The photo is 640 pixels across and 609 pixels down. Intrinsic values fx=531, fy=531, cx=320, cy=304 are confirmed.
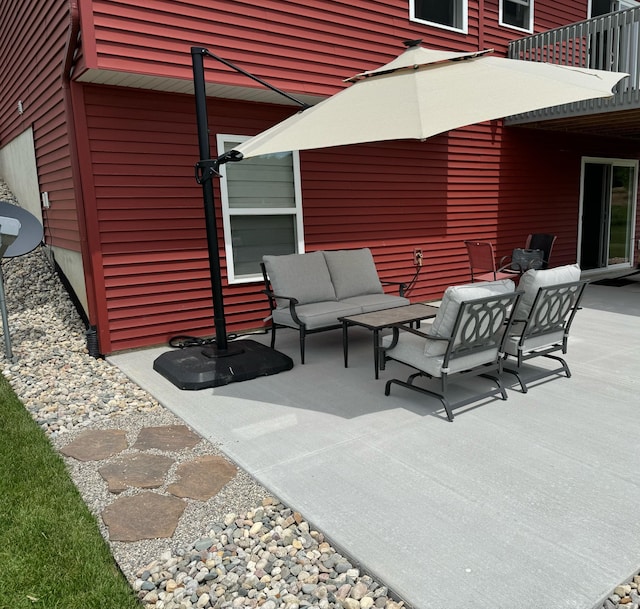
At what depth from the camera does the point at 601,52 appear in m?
7.21

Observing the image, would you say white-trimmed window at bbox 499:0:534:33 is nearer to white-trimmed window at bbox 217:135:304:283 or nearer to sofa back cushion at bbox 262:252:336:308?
white-trimmed window at bbox 217:135:304:283

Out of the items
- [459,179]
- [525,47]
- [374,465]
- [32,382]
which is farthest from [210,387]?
[525,47]

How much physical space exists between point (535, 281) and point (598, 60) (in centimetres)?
572

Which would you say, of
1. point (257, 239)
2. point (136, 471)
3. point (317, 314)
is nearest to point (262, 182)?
point (257, 239)

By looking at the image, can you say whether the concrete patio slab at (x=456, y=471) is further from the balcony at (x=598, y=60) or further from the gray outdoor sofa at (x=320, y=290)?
the balcony at (x=598, y=60)

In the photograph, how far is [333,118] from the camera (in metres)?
3.54

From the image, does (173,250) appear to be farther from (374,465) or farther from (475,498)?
(475,498)

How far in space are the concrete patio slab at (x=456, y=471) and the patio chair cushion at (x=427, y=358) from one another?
11.3 inches

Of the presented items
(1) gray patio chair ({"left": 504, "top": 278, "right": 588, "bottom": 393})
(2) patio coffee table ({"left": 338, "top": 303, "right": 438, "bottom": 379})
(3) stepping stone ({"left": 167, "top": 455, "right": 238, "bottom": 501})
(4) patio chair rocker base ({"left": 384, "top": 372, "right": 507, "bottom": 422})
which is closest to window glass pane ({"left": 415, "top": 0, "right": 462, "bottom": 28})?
(2) patio coffee table ({"left": 338, "top": 303, "right": 438, "bottom": 379})

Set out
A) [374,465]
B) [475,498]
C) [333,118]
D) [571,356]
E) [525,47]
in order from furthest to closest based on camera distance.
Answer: [525,47] < [571,356] < [333,118] < [374,465] < [475,498]

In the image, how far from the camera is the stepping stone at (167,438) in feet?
10.6

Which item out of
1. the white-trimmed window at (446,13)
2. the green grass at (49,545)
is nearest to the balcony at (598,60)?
the white-trimmed window at (446,13)

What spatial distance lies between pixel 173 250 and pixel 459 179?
14.9 feet

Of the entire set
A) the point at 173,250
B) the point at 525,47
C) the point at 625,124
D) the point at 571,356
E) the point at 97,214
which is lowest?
the point at 571,356
